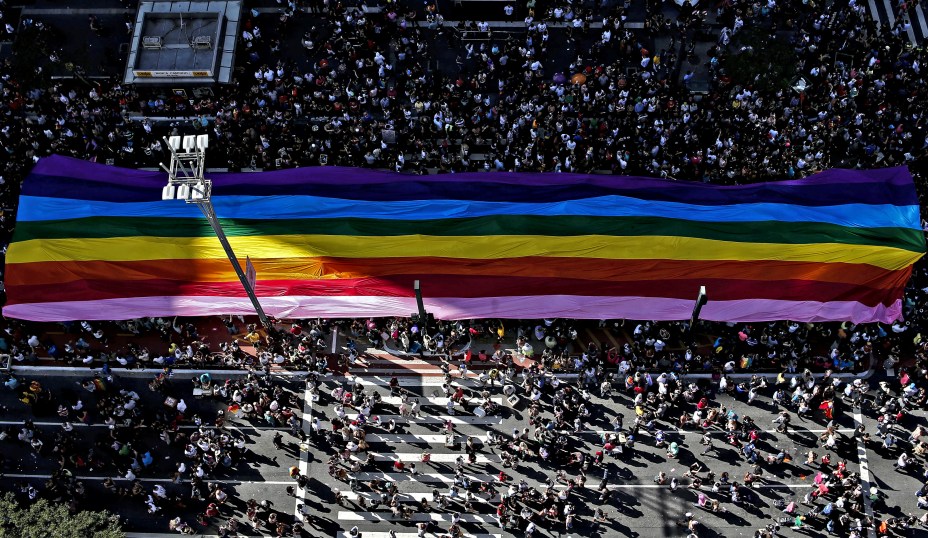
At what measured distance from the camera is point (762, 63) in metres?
45.2

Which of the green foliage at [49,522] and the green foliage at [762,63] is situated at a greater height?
the green foliage at [762,63]

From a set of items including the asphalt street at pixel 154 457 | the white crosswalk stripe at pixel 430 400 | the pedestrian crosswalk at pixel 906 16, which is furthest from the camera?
the pedestrian crosswalk at pixel 906 16

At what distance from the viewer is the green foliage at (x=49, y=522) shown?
34.2m

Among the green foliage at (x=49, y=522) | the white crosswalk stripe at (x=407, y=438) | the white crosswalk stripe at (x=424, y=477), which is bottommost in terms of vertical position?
the green foliage at (x=49, y=522)

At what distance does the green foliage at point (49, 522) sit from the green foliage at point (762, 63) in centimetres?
3259

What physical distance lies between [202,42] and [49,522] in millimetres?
22719

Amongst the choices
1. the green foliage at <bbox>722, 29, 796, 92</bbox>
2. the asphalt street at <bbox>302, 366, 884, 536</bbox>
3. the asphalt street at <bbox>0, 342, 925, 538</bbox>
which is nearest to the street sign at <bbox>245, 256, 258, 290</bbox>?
the asphalt street at <bbox>0, 342, 925, 538</bbox>

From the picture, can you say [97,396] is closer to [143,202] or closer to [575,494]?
[143,202]

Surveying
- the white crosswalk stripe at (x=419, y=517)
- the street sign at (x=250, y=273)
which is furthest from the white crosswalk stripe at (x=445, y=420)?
the street sign at (x=250, y=273)

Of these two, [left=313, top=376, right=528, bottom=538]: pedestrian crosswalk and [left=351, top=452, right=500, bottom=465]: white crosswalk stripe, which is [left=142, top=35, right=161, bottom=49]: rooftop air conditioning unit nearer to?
[left=313, top=376, right=528, bottom=538]: pedestrian crosswalk

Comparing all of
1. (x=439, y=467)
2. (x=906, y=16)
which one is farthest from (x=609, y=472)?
(x=906, y=16)

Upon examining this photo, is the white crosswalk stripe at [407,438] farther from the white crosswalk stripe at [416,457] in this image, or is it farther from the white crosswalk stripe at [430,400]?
the white crosswalk stripe at [430,400]

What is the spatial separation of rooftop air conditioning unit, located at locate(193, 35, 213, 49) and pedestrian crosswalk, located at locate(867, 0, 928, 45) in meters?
31.7

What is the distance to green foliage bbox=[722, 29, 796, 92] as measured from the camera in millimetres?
44812
